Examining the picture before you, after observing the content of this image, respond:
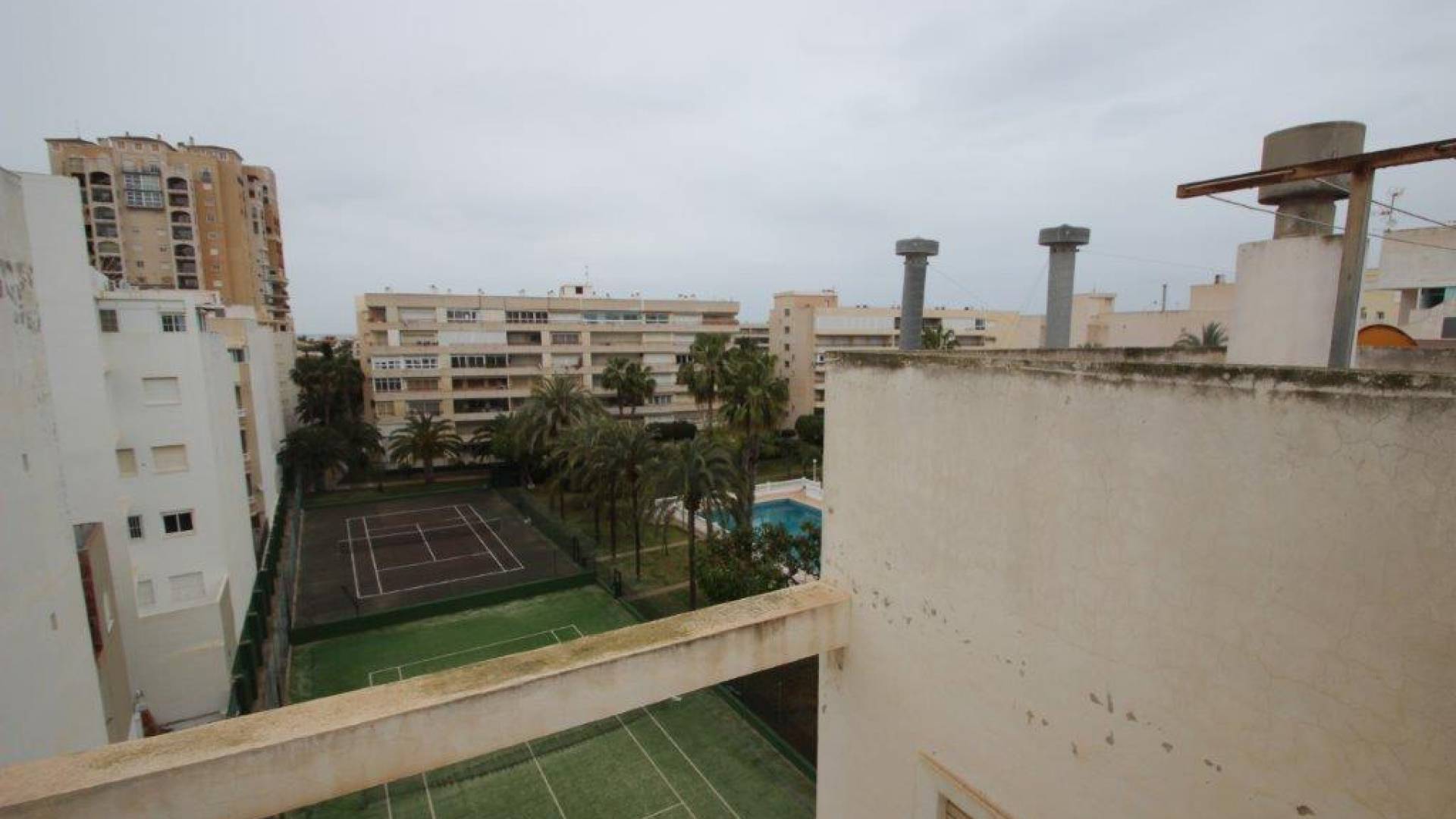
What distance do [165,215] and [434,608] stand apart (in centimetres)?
5146

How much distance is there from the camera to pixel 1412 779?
10.0ft

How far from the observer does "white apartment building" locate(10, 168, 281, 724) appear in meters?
Result: 15.3

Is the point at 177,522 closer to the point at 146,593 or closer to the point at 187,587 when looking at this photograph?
the point at 187,587

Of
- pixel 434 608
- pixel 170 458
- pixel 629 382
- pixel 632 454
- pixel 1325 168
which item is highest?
pixel 1325 168

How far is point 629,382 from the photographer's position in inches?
1708

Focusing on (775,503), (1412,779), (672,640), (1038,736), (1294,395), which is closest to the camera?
(1412,779)

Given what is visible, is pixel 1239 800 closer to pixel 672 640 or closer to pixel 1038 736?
pixel 1038 736

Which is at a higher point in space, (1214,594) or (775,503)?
Result: (1214,594)

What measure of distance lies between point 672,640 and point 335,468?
3986cm

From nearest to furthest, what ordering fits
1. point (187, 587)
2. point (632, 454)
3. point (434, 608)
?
point (187, 587), point (434, 608), point (632, 454)

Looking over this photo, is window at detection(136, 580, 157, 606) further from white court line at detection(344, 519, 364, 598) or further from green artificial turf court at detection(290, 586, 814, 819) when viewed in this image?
white court line at detection(344, 519, 364, 598)

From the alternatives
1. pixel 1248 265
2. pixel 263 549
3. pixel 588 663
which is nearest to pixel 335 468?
pixel 263 549

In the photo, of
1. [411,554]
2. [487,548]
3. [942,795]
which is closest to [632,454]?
[487,548]

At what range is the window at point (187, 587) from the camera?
717 inches
